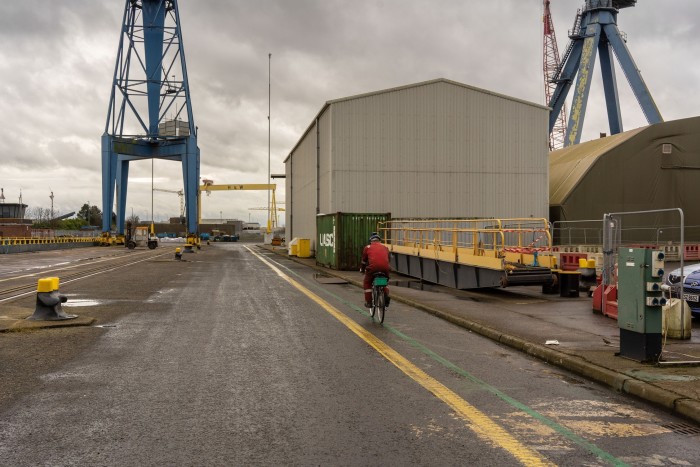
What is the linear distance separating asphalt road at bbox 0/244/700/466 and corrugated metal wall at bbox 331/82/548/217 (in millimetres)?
20734

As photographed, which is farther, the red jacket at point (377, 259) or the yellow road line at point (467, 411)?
the red jacket at point (377, 259)

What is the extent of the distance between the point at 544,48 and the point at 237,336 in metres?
100

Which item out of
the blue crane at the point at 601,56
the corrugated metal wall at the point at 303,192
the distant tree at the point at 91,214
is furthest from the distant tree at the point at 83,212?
the blue crane at the point at 601,56

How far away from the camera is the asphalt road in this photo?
4.21 metres

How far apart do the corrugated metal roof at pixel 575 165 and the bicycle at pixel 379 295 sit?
90.8 feet

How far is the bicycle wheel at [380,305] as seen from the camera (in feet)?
33.6

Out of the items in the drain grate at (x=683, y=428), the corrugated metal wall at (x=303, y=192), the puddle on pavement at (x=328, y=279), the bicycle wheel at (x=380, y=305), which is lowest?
the puddle on pavement at (x=328, y=279)

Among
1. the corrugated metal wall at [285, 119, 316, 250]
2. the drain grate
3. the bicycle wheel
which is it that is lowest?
the drain grate

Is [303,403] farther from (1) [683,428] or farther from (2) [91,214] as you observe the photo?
(2) [91,214]

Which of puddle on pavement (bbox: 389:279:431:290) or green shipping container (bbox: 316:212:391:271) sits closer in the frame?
puddle on pavement (bbox: 389:279:431:290)

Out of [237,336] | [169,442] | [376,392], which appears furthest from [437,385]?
[237,336]

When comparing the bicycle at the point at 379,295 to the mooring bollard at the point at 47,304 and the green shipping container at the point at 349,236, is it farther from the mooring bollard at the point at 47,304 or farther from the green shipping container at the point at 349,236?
the green shipping container at the point at 349,236

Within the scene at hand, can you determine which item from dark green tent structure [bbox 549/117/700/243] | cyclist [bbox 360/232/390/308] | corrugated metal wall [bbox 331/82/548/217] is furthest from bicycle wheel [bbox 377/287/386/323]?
dark green tent structure [bbox 549/117/700/243]

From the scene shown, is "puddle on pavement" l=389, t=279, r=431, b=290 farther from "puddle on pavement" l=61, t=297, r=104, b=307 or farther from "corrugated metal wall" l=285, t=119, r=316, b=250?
"corrugated metal wall" l=285, t=119, r=316, b=250
